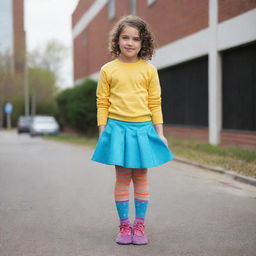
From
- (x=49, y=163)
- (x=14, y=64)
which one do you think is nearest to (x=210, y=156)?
(x=49, y=163)

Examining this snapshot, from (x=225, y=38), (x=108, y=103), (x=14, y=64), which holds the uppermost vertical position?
(x=14, y=64)

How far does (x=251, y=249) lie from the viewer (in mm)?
3631

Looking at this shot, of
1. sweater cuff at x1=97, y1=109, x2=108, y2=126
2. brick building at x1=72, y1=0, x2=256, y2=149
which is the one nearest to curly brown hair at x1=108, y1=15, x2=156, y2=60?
sweater cuff at x1=97, y1=109, x2=108, y2=126

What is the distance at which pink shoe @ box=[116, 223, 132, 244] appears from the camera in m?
3.83

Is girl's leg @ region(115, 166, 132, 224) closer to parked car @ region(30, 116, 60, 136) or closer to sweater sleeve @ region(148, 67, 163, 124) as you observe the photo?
sweater sleeve @ region(148, 67, 163, 124)

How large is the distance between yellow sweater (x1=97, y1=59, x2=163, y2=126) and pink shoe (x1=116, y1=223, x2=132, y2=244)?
862 mm

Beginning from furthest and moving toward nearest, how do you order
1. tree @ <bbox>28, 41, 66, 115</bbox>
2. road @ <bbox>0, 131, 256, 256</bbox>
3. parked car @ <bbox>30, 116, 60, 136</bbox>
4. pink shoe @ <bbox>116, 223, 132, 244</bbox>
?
tree @ <bbox>28, 41, 66, 115</bbox>, parked car @ <bbox>30, 116, 60, 136</bbox>, pink shoe @ <bbox>116, 223, 132, 244</bbox>, road @ <bbox>0, 131, 256, 256</bbox>

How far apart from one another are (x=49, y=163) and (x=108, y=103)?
7.06m

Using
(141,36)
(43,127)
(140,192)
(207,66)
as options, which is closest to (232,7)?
(207,66)

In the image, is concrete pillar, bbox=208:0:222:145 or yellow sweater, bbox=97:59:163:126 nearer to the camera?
yellow sweater, bbox=97:59:163:126

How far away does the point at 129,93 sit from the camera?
384cm

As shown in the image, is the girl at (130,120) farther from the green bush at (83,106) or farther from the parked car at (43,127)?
the parked car at (43,127)

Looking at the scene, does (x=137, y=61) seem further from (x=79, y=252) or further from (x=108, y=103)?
(x=79, y=252)

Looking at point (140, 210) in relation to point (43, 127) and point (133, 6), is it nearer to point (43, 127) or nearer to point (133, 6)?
point (133, 6)
